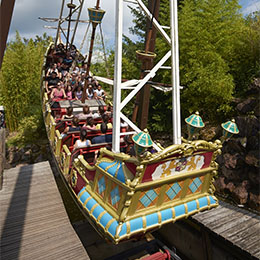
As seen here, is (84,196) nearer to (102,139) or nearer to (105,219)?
(105,219)

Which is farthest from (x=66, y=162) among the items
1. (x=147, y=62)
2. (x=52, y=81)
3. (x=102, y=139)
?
(x=52, y=81)

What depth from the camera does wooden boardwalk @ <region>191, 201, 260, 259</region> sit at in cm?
379

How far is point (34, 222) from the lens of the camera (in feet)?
10.4

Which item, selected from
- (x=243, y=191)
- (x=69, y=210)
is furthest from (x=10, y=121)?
(x=243, y=191)

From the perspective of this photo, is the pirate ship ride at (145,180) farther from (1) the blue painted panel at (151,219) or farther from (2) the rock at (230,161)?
(2) the rock at (230,161)

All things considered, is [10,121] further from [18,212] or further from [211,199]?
[211,199]

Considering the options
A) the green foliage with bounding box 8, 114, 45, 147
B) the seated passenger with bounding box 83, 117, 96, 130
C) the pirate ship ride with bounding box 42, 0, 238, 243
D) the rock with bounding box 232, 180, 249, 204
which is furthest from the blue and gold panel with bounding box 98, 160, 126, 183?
the green foliage with bounding box 8, 114, 45, 147

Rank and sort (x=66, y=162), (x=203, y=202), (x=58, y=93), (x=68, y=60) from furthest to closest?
(x=68, y=60), (x=58, y=93), (x=66, y=162), (x=203, y=202)

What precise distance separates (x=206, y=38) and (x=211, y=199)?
25.7 ft

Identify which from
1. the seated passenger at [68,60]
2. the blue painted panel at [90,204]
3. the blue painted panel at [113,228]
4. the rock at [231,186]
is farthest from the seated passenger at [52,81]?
the rock at [231,186]

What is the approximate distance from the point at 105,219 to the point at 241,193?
230 inches

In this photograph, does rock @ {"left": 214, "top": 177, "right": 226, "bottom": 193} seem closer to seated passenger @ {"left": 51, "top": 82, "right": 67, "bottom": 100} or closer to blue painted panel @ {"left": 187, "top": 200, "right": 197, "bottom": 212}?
blue painted panel @ {"left": 187, "top": 200, "right": 197, "bottom": 212}

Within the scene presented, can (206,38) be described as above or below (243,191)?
above

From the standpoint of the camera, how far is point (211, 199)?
314 cm
